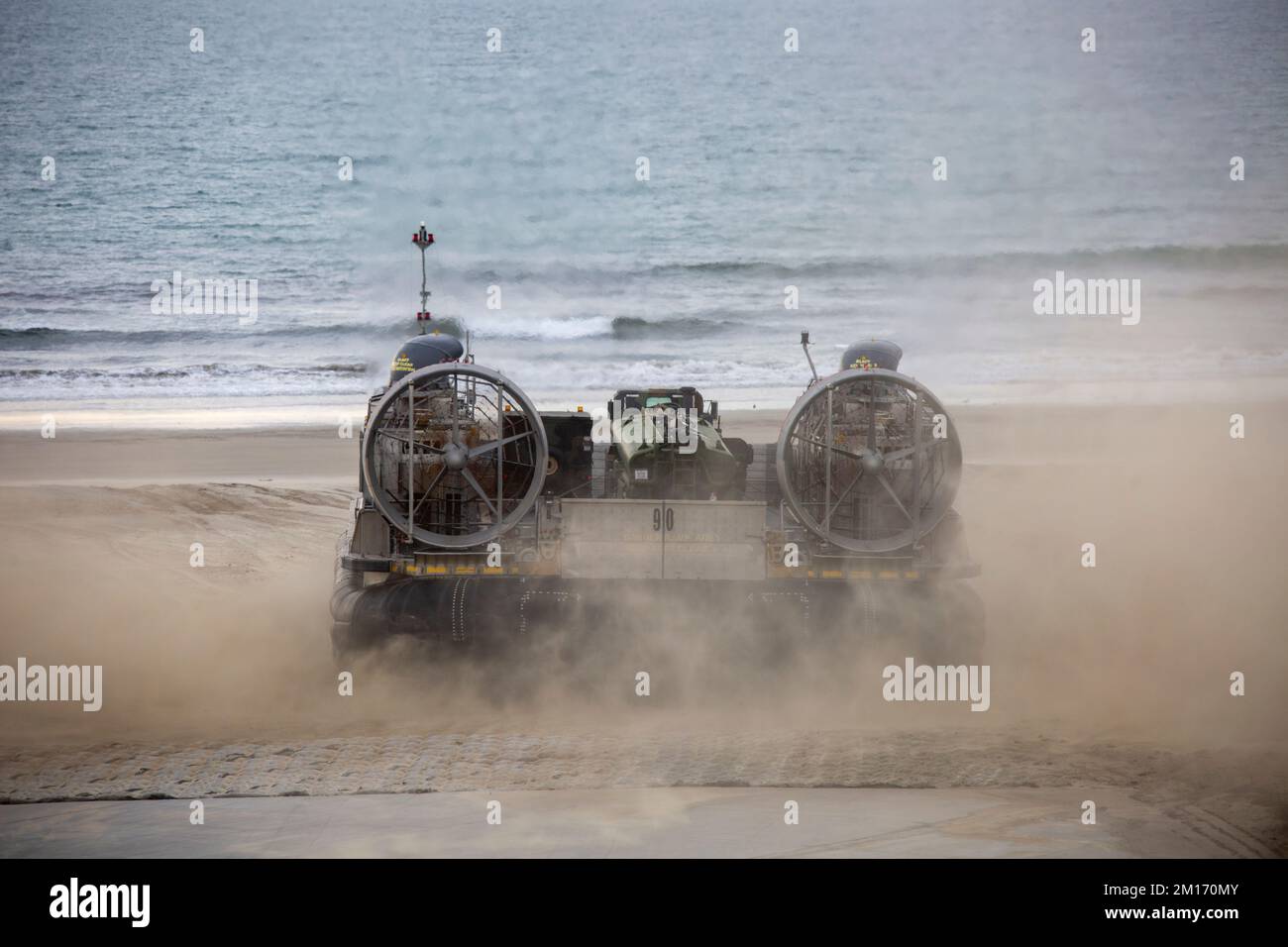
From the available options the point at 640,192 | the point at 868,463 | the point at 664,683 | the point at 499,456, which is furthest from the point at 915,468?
the point at 640,192

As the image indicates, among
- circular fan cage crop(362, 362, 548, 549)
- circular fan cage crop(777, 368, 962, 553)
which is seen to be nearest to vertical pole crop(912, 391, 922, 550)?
circular fan cage crop(777, 368, 962, 553)

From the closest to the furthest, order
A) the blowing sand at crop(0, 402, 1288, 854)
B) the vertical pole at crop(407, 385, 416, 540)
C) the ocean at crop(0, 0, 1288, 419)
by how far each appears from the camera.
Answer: the blowing sand at crop(0, 402, 1288, 854) < the vertical pole at crop(407, 385, 416, 540) < the ocean at crop(0, 0, 1288, 419)

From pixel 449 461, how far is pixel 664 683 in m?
2.19

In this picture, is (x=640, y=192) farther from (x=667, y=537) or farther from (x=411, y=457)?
(x=411, y=457)

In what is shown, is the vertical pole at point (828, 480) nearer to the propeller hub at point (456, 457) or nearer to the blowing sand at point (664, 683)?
the blowing sand at point (664, 683)

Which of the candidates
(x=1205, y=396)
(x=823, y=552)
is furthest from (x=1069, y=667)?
(x=1205, y=396)

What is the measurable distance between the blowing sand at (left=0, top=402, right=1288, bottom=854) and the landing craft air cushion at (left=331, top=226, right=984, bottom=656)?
15.2 inches

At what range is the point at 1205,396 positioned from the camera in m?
24.6

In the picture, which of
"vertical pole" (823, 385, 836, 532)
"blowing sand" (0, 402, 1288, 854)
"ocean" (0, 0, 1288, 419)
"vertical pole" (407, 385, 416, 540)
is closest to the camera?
"blowing sand" (0, 402, 1288, 854)

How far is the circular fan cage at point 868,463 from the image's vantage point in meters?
9.90

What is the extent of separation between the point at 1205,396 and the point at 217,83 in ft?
129

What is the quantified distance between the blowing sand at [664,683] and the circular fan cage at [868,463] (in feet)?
3.26

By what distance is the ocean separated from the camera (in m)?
30.0

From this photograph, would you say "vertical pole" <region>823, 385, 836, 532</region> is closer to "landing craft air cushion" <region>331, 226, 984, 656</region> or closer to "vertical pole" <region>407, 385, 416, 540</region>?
"landing craft air cushion" <region>331, 226, 984, 656</region>
